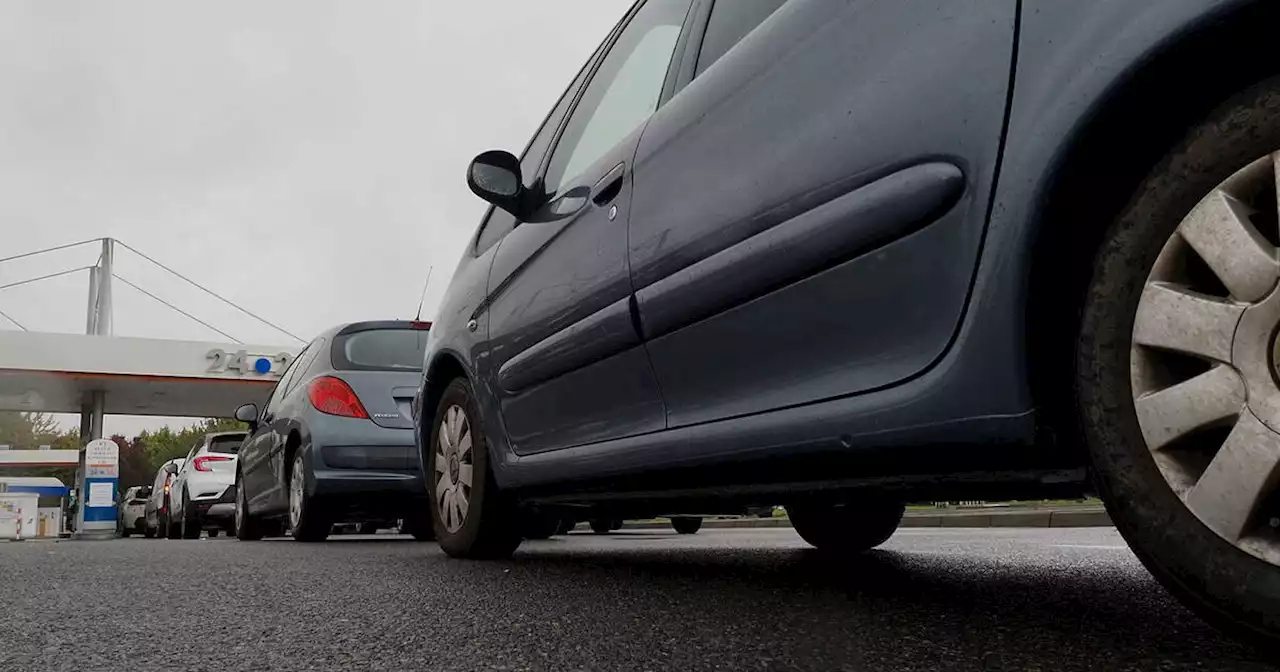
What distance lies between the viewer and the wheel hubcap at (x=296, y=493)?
256 inches

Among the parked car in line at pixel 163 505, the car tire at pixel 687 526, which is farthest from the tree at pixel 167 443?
the car tire at pixel 687 526

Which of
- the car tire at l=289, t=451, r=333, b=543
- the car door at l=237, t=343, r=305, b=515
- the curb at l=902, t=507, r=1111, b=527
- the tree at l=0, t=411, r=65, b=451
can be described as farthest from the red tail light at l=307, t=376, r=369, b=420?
the tree at l=0, t=411, r=65, b=451

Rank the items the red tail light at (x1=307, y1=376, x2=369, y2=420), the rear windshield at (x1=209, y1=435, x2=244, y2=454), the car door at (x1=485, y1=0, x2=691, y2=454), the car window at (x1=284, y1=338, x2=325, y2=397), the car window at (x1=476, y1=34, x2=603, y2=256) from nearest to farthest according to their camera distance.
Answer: the car door at (x1=485, y1=0, x2=691, y2=454) → the car window at (x1=476, y1=34, x2=603, y2=256) → the red tail light at (x1=307, y1=376, x2=369, y2=420) → the car window at (x1=284, y1=338, x2=325, y2=397) → the rear windshield at (x1=209, y1=435, x2=244, y2=454)

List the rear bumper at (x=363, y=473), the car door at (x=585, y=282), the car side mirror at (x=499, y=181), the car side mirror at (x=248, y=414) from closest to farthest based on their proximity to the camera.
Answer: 1. the car door at (x=585, y=282)
2. the car side mirror at (x=499, y=181)
3. the rear bumper at (x=363, y=473)
4. the car side mirror at (x=248, y=414)

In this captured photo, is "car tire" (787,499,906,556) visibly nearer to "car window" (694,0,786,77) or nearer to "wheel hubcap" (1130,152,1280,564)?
"car window" (694,0,786,77)

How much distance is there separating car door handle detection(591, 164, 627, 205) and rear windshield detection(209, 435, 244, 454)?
13.0 m

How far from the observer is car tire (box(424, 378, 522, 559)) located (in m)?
4.00

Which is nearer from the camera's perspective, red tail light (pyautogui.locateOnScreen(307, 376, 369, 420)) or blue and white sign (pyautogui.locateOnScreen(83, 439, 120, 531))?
red tail light (pyautogui.locateOnScreen(307, 376, 369, 420))

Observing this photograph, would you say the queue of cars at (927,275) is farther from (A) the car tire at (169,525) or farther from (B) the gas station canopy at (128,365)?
(B) the gas station canopy at (128,365)

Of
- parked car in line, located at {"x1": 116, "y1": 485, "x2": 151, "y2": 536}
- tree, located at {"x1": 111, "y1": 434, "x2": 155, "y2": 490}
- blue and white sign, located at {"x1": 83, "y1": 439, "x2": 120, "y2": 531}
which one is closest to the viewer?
blue and white sign, located at {"x1": 83, "y1": 439, "x2": 120, "y2": 531}

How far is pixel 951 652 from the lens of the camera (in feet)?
5.99

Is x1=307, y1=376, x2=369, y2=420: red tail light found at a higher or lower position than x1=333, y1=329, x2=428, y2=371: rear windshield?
lower

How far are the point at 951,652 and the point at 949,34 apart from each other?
1.08 m

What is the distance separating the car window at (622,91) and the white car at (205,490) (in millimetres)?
10949
